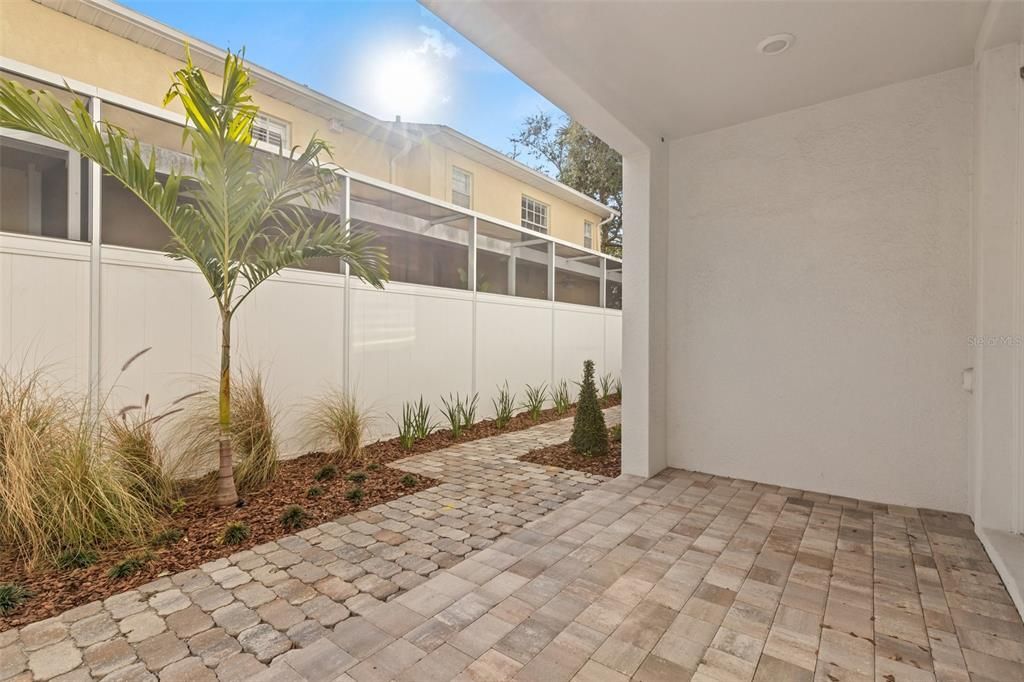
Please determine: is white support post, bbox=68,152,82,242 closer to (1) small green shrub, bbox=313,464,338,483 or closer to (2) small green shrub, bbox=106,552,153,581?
(2) small green shrub, bbox=106,552,153,581

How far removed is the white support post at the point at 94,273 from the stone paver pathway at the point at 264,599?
1.82 meters

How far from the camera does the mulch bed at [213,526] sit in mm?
2201

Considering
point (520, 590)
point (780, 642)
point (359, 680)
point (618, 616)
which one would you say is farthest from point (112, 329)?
point (780, 642)

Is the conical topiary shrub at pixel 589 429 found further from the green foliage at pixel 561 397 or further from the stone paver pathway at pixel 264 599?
the green foliage at pixel 561 397

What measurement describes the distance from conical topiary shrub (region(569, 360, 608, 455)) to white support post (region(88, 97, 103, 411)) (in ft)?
13.4

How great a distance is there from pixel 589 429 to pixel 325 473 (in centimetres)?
264

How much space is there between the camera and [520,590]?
222 centimetres

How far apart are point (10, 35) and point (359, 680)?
835 centimetres

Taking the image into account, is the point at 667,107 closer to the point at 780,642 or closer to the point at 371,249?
the point at 371,249

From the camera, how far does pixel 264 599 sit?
217 centimetres

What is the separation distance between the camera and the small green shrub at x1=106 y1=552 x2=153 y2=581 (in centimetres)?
234

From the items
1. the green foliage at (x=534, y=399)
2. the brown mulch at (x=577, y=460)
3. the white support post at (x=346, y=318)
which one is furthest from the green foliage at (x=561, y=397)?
the white support post at (x=346, y=318)

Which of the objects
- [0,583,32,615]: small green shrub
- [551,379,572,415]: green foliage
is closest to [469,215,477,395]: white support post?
[551,379,572,415]: green foliage

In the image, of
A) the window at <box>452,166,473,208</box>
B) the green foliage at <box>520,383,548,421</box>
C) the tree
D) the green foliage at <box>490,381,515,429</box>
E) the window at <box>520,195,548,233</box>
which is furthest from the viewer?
the tree
